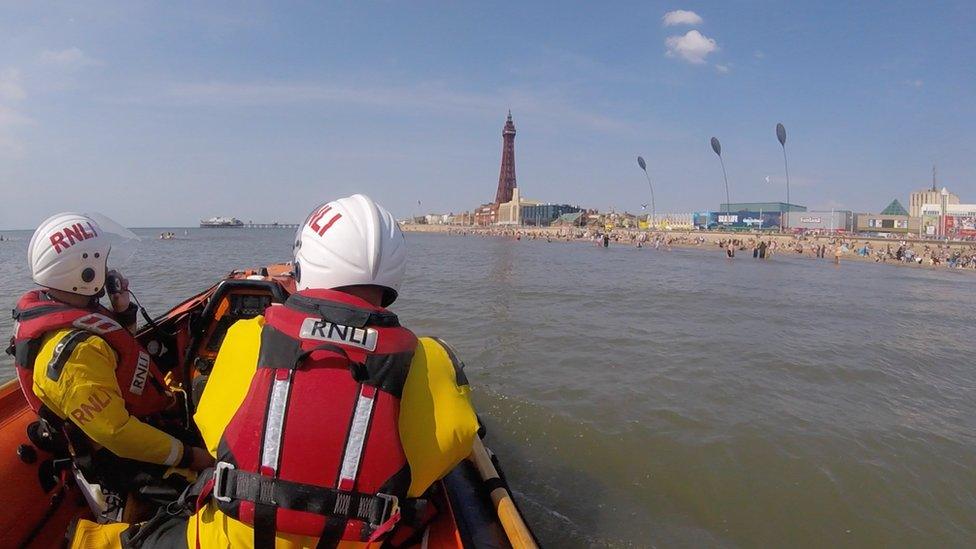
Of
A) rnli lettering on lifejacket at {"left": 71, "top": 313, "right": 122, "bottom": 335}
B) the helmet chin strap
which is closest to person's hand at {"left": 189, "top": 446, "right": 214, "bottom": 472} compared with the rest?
rnli lettering on lifejacket at {"left": 71, "top": 313, "right": 122, "bottom": 335}

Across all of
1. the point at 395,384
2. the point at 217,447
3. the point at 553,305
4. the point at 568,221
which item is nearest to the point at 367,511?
the point at 395,384

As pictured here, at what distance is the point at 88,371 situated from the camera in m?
2.23

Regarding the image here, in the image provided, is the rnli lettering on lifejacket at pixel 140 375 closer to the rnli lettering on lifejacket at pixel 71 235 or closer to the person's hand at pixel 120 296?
the rnli lettering on lifejacket at pixel 71 235

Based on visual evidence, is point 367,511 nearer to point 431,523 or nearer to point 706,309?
point 431,523

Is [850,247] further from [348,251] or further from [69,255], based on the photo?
[69,255]

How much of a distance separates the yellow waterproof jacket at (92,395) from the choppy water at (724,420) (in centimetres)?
298

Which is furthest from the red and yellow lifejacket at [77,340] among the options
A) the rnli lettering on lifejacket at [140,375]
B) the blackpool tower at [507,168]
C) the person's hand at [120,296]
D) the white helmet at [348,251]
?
the blackpool tower at [507,168]

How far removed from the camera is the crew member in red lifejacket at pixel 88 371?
2203 mm

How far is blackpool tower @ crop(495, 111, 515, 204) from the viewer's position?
157 metres

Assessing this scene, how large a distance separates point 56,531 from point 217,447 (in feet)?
7.05

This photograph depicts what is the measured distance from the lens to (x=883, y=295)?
20.3 metres

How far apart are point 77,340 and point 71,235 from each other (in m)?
0.72

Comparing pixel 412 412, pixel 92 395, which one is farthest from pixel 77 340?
pixel 412 412

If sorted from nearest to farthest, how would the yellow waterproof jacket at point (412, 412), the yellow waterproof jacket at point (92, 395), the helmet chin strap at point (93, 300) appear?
the yellow waterproof jacket at point (412, 412)
the yellow waterproof jacket at point (92, 395)
the helmet chin strap at point (93, 300)
